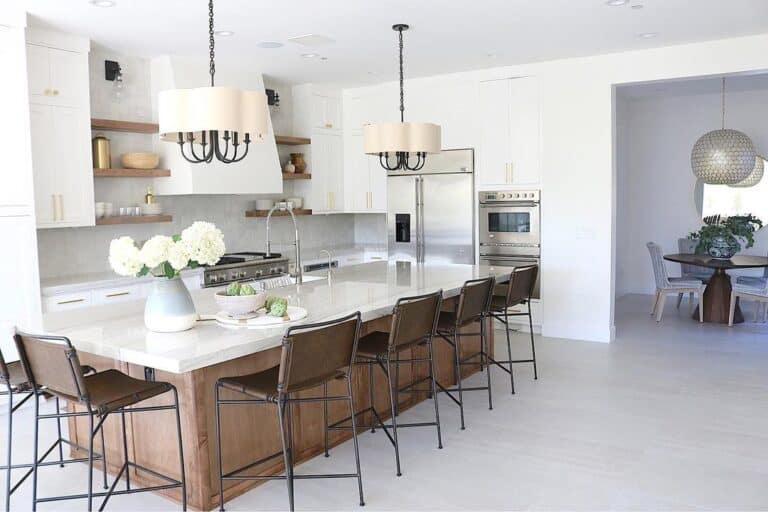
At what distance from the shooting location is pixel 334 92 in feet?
24.8

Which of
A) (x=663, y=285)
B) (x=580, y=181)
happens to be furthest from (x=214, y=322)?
(x=663, y=285)

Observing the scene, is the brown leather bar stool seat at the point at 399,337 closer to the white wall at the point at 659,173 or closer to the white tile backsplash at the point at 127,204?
the white tile backsplash at the point at 127,204

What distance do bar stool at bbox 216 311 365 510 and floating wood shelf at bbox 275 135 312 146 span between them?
166 inches

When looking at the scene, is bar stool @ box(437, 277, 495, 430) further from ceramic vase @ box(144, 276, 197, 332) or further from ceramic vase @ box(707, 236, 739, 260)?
ceramic vase @ box(707, 236, 739, 260)

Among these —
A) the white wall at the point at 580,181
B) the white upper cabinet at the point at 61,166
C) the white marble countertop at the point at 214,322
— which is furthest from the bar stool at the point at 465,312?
the white upper cabinet at the point at 61,166

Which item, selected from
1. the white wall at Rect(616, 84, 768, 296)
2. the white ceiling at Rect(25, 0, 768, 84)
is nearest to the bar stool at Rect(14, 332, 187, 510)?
the white ceiling at Rect(25, 0, 768, 84)

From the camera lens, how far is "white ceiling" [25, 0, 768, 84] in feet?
14.7

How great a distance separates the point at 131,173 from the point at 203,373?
312 centimetres

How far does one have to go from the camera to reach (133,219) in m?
5.64

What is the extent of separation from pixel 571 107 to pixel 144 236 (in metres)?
4.13

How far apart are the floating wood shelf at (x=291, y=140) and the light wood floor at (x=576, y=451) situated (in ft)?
10.9

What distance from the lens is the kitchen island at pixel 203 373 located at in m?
2.82

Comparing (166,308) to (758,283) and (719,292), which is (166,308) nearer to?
(719,292)

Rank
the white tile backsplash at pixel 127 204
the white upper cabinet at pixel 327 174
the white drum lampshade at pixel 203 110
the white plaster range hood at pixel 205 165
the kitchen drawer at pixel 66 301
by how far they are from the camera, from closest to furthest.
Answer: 1. the white drum lampshade at pixel 203 110
2. the kitchen drawer at pixel 66 301
3. the white tile backsplash at pixel 127 204
4. the white plaster range hood at pixel 205 165
5. the white upper cabinet at pixel 327 174
